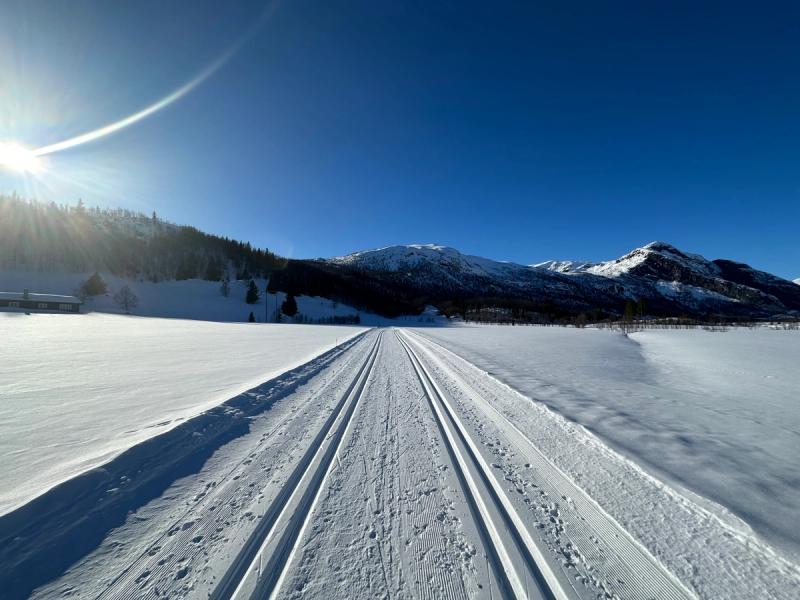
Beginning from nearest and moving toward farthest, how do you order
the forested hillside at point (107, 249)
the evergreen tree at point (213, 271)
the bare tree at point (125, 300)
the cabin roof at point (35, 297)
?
the cabin roof at point (35, 297), the bare tree at point (125, 300), the forested hillside at point (107, 249), the evergreen tree at point (213, 271)

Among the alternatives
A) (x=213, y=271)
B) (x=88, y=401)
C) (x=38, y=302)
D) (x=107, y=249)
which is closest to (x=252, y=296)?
(x=213, y=271)

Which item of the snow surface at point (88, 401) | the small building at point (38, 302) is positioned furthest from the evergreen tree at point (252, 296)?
the snow surface at point (88, 401)

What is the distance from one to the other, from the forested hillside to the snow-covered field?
120950mm

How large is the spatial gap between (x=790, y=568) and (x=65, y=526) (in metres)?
6.00

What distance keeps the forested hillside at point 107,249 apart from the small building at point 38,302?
4278cm

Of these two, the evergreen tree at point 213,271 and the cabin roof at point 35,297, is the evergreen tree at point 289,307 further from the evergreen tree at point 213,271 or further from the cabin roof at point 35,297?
the evergreen tree at point 213,271

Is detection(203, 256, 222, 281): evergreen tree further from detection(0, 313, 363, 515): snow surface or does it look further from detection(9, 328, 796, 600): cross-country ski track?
detection(9, 328, 796, 600): cross-country ski track

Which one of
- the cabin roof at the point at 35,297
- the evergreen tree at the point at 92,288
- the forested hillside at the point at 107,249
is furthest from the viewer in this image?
the forested hillside at the point at 107,249

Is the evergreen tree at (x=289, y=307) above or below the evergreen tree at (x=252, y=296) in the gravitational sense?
below

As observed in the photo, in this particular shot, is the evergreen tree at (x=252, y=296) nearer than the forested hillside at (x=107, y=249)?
Yes

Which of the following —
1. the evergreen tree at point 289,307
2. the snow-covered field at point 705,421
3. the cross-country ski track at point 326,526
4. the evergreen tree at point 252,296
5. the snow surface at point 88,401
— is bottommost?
the cross-country ski track at point 326,526

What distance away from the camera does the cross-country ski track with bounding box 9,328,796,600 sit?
7.30 feet

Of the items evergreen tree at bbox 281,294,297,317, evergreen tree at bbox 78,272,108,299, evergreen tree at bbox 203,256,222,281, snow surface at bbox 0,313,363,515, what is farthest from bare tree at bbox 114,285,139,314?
snow surface at bbox 0,313,363,515

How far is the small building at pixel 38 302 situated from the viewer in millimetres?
56781
